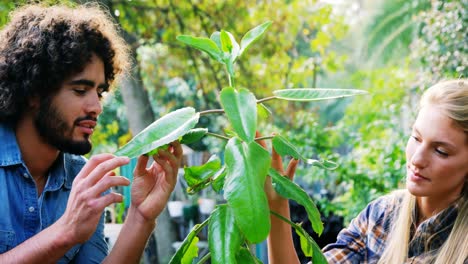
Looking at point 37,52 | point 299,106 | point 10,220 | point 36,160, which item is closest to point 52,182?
point 36,160

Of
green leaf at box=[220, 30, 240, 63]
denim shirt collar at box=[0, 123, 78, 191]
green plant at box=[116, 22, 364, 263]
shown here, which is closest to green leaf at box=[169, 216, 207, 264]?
green plant at box=[116, 22, 364, 263]

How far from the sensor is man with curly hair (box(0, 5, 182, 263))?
71.6 inches

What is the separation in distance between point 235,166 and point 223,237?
0.19 meters

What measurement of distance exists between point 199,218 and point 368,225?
16.9 ft

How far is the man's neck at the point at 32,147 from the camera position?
6.39 feet

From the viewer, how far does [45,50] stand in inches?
80.5

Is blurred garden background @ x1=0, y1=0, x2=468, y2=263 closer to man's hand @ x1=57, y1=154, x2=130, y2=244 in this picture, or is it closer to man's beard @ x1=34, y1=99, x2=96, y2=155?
man's beard @ x1=34, y1=99, x2=96, y2=155

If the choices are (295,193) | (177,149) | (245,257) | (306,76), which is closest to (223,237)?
(245,257)

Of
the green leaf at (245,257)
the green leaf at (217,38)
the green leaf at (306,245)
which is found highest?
the green leaf at (217,38)

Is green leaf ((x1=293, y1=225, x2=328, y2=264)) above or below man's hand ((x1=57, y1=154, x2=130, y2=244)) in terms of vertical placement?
below

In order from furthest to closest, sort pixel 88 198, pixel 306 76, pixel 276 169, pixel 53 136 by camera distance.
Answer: pixel 306 76 < pixel 53 136 < pixel 276 169 < pixel 88 198

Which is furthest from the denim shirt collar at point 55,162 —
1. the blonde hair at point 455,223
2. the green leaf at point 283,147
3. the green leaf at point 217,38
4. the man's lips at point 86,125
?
the blonde hair at point 455,223

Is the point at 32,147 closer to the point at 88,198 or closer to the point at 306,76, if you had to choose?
the point at 88,198

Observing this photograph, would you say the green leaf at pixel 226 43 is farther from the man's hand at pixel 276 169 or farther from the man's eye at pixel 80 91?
the man's eye at pixel 80 91
